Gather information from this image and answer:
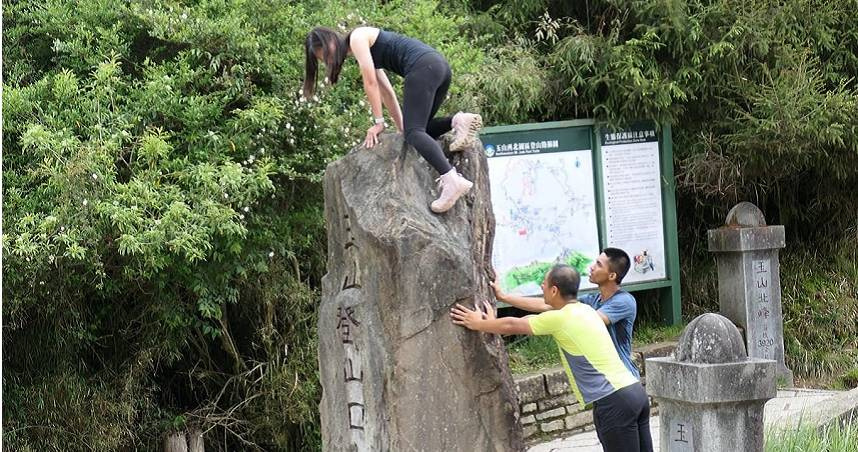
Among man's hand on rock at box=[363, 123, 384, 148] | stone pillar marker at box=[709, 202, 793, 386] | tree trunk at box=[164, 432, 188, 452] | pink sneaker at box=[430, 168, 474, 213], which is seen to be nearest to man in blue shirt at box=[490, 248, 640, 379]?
pink sneaker at box=[430, 168, 474, 213]

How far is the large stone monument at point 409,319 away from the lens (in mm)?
5234

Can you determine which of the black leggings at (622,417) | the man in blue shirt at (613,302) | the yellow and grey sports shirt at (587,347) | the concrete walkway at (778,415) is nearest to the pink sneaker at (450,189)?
the man in blue shirt at (613,302)

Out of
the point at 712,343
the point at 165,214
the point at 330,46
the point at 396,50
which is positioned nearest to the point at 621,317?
the point at 712,343

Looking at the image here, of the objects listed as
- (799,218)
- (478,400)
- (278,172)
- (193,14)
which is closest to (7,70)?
(193,14)

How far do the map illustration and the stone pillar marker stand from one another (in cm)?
124

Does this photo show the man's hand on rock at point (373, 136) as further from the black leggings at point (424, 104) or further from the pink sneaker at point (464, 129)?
the pink sneaker at point (464, 129)

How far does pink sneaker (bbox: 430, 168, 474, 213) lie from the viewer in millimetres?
5246

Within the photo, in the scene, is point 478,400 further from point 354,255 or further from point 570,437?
point 570,437

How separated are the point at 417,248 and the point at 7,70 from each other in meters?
3.47

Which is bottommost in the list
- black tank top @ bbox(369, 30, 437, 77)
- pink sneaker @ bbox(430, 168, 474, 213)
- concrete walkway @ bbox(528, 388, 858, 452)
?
concrete walkway @ bbox(528, 388, 858, 452)

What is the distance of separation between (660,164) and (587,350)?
4.72 meters

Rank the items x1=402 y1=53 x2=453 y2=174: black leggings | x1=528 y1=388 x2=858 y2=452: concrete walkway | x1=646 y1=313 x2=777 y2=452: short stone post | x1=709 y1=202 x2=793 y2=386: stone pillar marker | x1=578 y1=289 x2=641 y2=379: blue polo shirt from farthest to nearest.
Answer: x1=709 y1=202 x2=793 y2=386: stone pillar marker
x1=528 y1=388 x2=858 y2=452: concrete walkway
x1=578 y1=289 x2=641 y2=379: blue polo shirt
x1=402 y1=53 x2=453 y2=174: black leggings
x1=646 y1=313 x2=777 y2=452: short stone post

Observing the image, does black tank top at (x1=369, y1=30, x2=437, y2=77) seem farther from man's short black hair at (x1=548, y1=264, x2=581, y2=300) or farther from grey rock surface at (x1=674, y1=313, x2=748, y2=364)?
grey rock surface at (x1=674, y1=313, x2=748, y2=364)

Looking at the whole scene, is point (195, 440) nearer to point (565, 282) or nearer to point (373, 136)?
point (373, 136)
